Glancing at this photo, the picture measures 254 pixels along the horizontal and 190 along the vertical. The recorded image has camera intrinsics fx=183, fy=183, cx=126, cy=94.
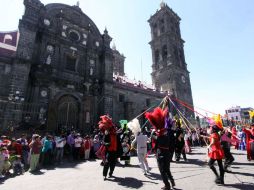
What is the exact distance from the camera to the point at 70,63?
22.1 m

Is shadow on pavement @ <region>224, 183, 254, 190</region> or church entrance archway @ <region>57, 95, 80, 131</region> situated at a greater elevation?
church entrance archway @ <region>57, 95, 80, 131</region>

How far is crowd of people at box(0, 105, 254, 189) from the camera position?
563 centimetres

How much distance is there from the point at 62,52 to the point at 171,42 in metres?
28.0

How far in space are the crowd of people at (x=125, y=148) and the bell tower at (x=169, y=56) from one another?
27.8 m

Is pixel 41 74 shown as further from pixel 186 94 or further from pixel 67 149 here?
pixel 186 94

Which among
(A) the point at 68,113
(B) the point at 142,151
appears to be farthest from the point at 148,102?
(B) the point at 142,151

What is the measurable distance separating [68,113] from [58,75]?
14.1 ft

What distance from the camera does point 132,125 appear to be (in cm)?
911

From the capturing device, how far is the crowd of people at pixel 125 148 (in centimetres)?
563

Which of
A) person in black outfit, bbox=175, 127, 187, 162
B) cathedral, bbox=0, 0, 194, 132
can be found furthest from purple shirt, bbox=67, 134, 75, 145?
person in black outfit, bbox=175, 127, 187, 162

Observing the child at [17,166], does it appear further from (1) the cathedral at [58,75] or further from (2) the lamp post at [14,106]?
(1) the cathedral at [58,75]

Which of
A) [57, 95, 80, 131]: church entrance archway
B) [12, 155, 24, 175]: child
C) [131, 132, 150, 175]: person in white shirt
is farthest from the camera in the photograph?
[57, 95, 80, 131]: church entrance archway

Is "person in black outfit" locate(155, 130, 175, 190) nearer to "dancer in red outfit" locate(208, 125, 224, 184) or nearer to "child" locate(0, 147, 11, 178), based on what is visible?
"dancer in red outfit" locate(208, 125, 224, 184)

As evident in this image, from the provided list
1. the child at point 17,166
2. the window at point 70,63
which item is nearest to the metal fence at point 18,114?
the window at point 70,63
